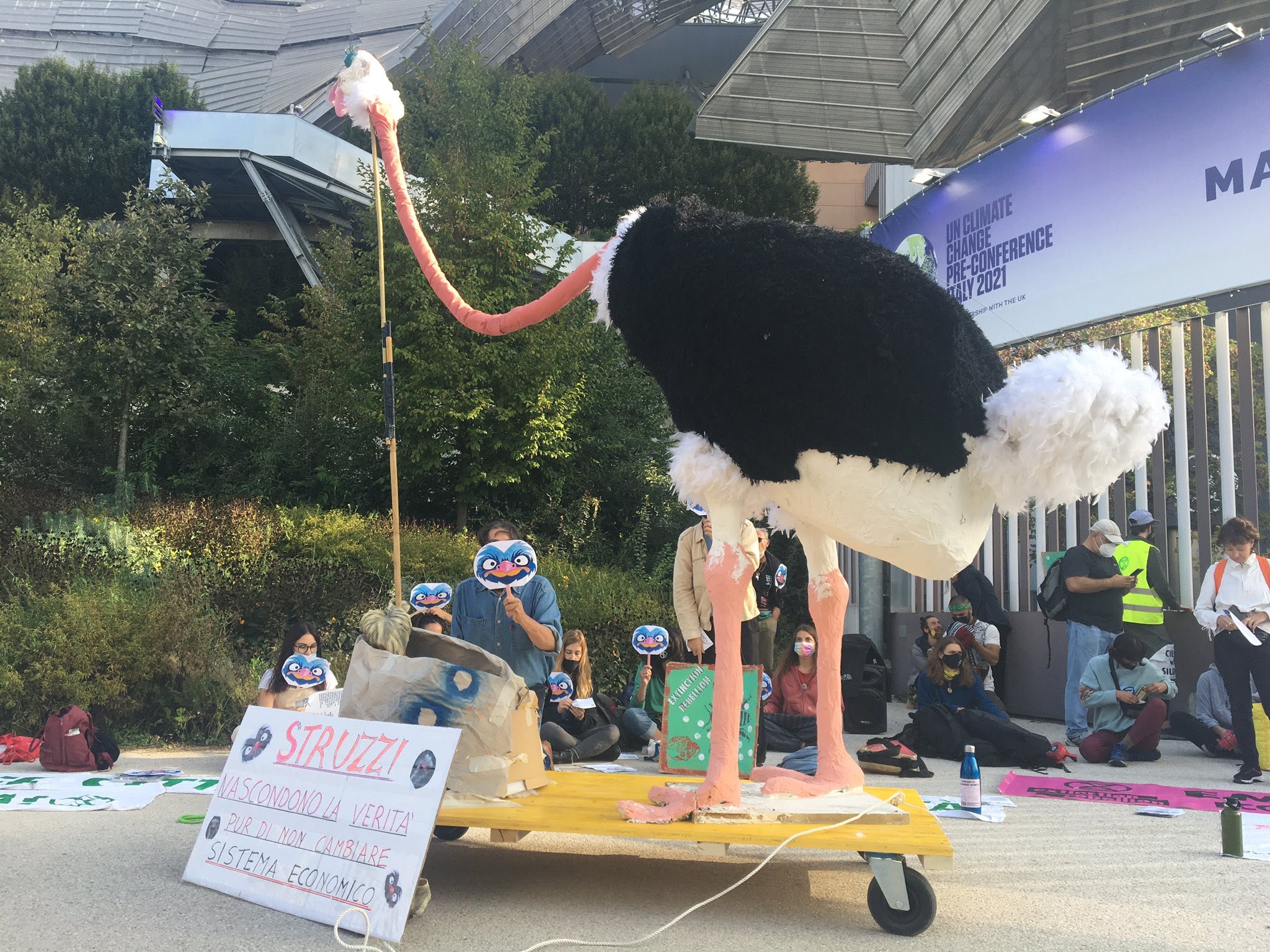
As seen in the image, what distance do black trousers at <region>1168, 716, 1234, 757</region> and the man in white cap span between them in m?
0.55

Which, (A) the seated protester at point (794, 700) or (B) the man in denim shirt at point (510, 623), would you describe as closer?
(B) the man in denim shirt at point (510, 623)

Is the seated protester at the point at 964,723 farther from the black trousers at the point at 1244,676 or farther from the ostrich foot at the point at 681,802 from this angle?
the ostrich foot at the point at 681,802

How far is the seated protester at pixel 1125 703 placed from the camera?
6586 millimetres

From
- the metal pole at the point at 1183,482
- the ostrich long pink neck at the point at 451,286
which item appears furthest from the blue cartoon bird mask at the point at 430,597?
the metal pole at the point at 1183,482

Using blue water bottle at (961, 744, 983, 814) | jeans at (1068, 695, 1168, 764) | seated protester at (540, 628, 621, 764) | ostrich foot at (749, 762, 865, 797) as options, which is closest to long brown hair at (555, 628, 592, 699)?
seated protester at (540, 628, 621, 764)

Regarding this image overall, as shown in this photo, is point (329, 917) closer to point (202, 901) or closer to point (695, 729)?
point (202, 901)

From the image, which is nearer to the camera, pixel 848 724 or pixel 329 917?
pixel 329 917

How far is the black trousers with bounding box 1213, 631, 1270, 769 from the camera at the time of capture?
19.1ft

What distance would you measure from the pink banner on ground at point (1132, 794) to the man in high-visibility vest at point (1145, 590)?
6.36 feet

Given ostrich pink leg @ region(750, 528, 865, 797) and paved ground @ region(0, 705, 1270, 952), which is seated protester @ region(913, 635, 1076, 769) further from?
ostrich pink leg @ region(750, 528, 865, 797)

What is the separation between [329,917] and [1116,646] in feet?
17.9

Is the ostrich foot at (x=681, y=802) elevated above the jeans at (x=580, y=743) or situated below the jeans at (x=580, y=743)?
above

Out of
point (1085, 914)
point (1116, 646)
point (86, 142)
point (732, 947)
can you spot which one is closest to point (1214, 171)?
point (1116, 646)

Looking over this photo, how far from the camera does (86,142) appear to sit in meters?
23.9
